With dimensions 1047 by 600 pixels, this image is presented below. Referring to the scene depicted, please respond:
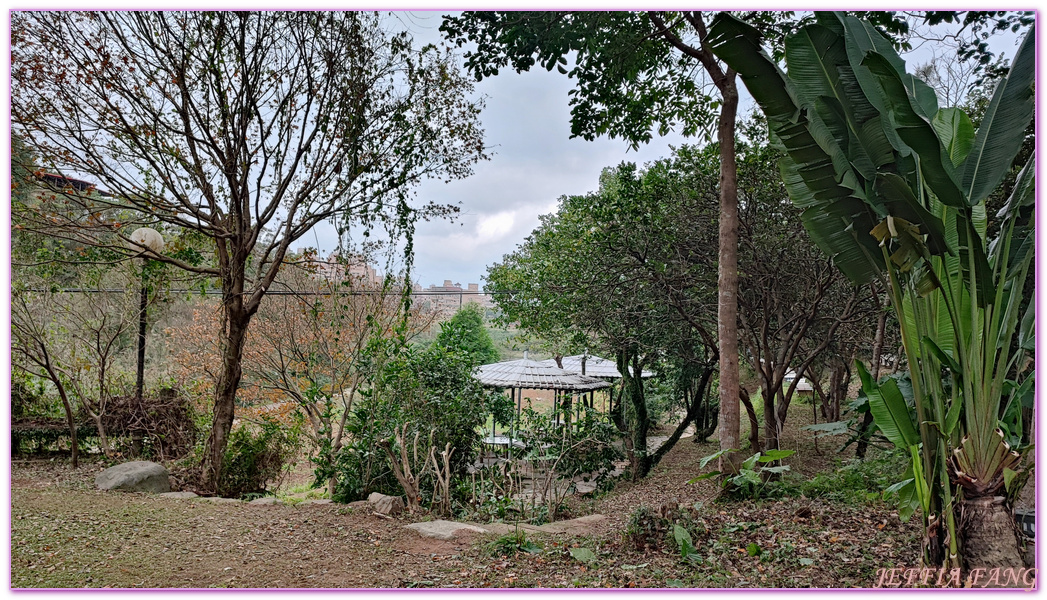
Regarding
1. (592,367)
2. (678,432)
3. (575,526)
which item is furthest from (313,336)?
(575,526)

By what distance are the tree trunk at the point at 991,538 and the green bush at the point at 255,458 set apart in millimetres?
4986

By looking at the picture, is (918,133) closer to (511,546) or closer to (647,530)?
(647,530)

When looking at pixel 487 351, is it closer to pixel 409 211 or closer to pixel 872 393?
pixel 409 211

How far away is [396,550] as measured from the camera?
3043 millimetres

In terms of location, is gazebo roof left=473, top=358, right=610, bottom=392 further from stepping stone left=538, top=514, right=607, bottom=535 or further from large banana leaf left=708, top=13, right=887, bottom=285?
large banana leaf left=708, top=13, right=887, bottom=285

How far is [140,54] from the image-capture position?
430cm

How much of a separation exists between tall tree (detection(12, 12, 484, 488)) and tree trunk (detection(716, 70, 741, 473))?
228cm

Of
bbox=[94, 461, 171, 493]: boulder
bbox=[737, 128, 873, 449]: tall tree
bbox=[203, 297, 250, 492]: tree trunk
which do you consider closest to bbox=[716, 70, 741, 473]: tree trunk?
bbox=[737, 128, 873, 449]: tall tree

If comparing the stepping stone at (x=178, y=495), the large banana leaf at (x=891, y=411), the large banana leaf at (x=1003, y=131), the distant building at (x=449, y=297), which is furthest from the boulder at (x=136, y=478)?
the large banana leaf at (x=1003, y=131)

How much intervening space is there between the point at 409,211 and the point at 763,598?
4128mm

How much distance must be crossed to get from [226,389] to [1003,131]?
5080 millimetres

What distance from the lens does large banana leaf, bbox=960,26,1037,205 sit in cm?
211

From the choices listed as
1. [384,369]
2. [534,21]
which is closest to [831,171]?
[534,21]

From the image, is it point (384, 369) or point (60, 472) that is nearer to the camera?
point (384, 369)
